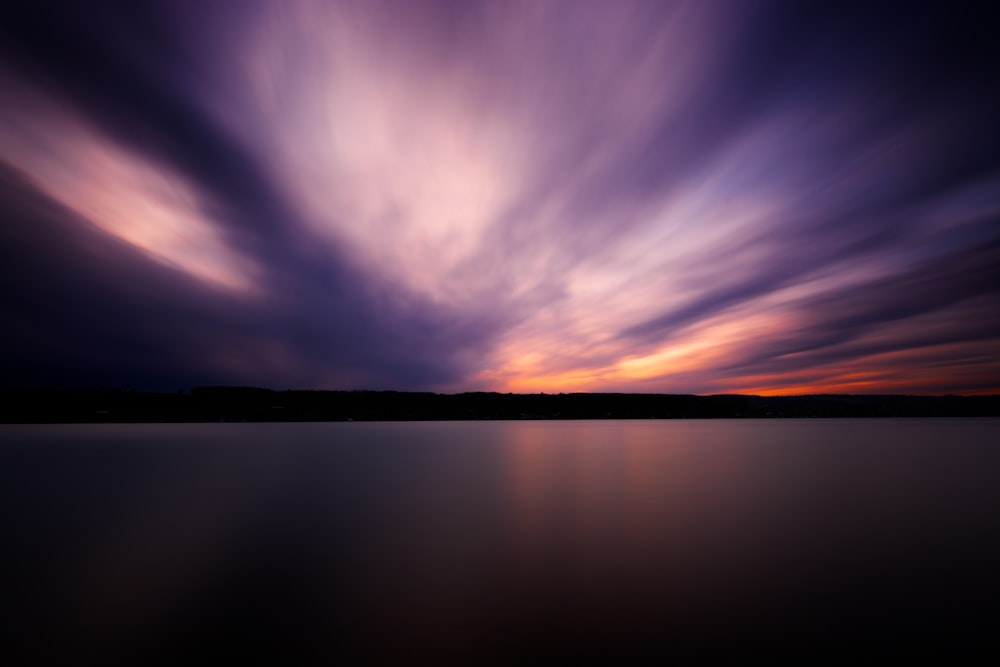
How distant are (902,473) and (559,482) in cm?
2239

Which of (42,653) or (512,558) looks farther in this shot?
(512,558)

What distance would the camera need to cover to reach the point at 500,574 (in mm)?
9672

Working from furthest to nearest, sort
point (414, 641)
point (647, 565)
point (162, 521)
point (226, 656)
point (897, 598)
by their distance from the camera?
point (162, 521)
point (647, 565)
point (897, 598)
point (414, 641)
point (226, 656)

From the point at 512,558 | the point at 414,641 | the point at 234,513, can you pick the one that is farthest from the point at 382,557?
the point at 234,513

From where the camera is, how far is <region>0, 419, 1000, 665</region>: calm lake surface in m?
6.54

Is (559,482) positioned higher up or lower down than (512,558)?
higher up

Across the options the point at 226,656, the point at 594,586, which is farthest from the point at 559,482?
the point at 226,656

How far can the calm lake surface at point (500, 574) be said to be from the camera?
654 centimetres

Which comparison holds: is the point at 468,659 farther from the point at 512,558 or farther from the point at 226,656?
the point at 512,558

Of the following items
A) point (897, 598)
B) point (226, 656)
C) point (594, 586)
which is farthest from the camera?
point (594, 586)

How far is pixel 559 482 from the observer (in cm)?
2330

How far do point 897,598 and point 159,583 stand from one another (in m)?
15.3

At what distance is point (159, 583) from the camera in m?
8.93

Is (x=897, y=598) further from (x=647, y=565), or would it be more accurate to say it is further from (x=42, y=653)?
(x=42, y=653)
